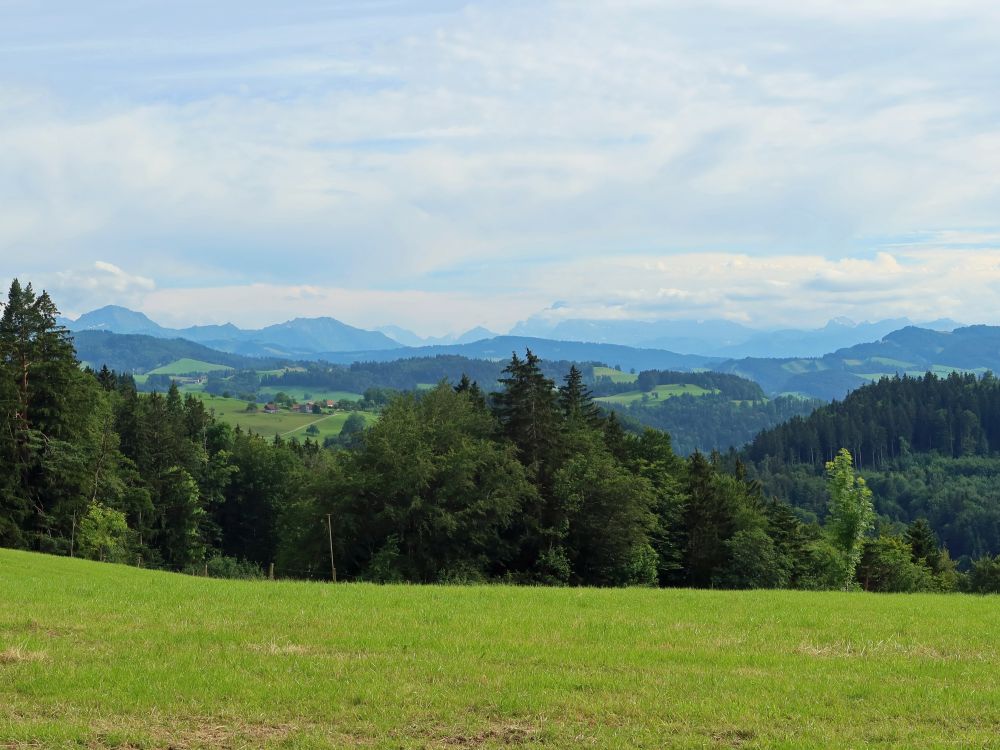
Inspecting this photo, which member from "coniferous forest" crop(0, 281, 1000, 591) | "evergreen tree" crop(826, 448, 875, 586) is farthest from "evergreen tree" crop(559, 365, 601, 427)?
"evergreen tree" crop(826, 448, 875, 586)

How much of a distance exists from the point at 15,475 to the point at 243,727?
5142 centimetres

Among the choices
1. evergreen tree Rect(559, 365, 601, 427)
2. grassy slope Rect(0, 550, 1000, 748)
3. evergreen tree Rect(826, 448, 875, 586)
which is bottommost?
evergreen tree Rect(826, 448, 875, 586)

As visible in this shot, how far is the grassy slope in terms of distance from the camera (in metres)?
11.5

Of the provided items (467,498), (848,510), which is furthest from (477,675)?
(848,510)

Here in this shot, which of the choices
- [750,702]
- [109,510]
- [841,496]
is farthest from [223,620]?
[841,496]

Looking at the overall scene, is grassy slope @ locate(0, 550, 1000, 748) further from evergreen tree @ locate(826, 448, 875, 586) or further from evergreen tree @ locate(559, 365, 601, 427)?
evergreen tree @ locate(559, 365, 601, 427)

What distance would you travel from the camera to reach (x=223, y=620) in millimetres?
19672

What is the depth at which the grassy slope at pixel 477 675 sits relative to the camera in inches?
453

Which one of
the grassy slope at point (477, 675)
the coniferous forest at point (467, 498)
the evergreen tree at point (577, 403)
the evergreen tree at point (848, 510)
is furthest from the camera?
the evergreen tree at point (577, 403)

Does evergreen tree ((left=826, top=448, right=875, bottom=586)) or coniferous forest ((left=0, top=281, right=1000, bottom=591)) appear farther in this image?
evergreen tree ((left=826, top=448, right=875, bottom=586))

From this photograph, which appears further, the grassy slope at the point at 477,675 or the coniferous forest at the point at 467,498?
the coniferous forest at the point at 467,498

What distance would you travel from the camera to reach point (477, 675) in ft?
47.3

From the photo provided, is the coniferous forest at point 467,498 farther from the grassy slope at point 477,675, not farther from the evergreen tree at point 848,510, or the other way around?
the grassy slope at point 477,675

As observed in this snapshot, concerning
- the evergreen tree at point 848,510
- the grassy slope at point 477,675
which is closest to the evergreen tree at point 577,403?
the evergreen tree at point 848,510
